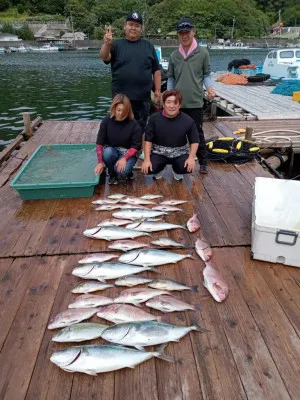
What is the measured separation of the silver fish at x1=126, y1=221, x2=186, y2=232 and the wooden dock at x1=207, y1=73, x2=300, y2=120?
241 inches

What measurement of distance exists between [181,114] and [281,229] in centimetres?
226

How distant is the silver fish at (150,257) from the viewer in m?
2.82

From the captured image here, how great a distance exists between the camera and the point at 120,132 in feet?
13.9

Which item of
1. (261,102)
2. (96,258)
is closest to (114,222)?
(96,258)

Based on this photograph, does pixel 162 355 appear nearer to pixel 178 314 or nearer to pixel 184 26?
pixel 178 314

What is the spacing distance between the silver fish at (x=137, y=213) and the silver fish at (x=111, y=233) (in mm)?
328

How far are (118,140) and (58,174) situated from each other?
1.05m

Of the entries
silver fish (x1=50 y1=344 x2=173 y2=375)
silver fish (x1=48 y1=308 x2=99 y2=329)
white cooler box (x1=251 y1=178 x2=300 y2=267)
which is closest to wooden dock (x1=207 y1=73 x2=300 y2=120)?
white cooler box (x1=251 y1=178 x2=300 y2=267)

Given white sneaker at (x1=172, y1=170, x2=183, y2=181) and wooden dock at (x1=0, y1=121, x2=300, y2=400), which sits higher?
white sneaker at (x1=172, y1=170, x2=183, y2=181)

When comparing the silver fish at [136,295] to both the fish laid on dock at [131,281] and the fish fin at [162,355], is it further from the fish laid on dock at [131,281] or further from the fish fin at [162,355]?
the fish fin at [162,355]

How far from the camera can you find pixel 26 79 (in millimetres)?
28547

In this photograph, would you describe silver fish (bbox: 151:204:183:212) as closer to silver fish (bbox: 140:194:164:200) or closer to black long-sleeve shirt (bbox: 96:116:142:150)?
silver fish (bbox: 140:194:164:200)

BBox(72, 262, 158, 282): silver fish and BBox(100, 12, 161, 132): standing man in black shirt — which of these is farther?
BBox(100, 12, 161, 132): standing man in black shirt

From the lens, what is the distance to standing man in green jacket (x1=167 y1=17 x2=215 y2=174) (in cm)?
439
